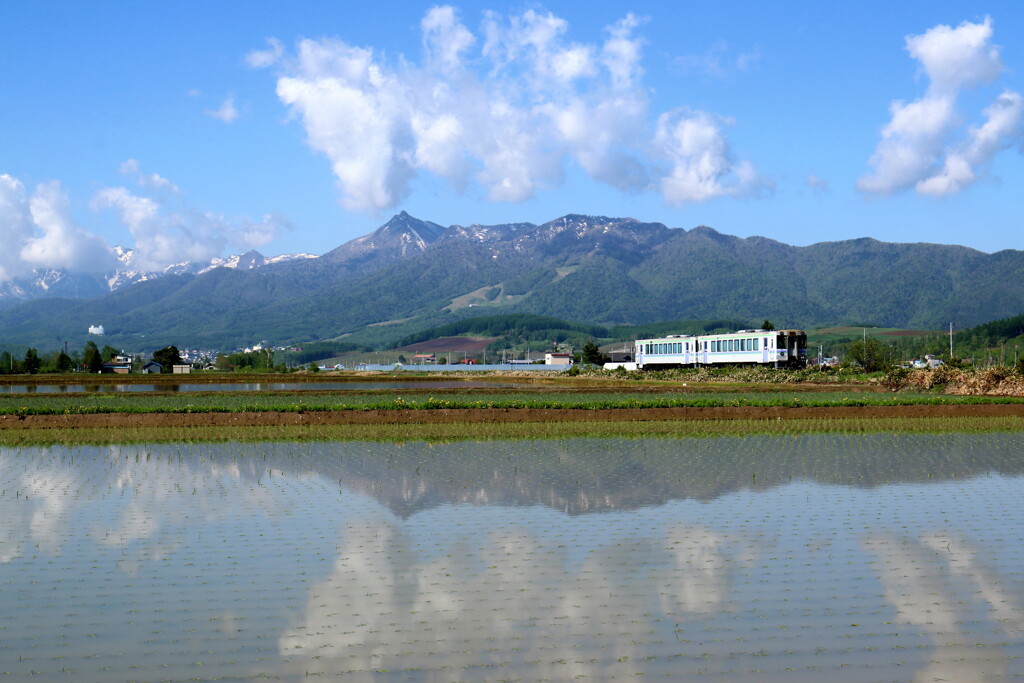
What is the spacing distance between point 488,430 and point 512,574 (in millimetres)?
20987

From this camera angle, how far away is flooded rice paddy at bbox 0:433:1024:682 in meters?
8.78

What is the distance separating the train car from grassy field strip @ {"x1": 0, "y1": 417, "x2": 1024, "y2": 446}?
42.1 meters

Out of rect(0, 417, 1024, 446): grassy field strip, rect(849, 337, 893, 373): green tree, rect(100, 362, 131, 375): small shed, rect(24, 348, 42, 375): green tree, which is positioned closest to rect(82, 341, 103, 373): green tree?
rect(100, 362, 131, 375): small shed

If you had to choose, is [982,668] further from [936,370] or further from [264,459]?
[936,370]

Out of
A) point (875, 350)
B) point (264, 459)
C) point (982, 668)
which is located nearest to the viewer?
point (982, 668)

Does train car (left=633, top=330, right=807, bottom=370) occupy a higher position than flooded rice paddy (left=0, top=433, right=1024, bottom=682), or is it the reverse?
train car (left=633, top=330, right=807, bottom=370)

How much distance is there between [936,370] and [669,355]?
3825 cm

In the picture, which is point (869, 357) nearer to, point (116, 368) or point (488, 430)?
point (488, 430)

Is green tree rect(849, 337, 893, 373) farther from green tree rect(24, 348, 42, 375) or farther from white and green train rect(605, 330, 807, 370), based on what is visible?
green tree rect(24, 348, 42, 375)

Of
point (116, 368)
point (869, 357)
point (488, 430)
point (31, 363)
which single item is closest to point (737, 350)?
point (869, 357)

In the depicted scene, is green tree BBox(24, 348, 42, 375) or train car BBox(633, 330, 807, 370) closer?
train car BBox(633, 330, 807, 370)

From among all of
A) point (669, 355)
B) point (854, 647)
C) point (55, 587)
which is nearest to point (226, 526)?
point (55, 587)

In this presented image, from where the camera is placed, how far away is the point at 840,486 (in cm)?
1920

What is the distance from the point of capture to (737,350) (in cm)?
8419
